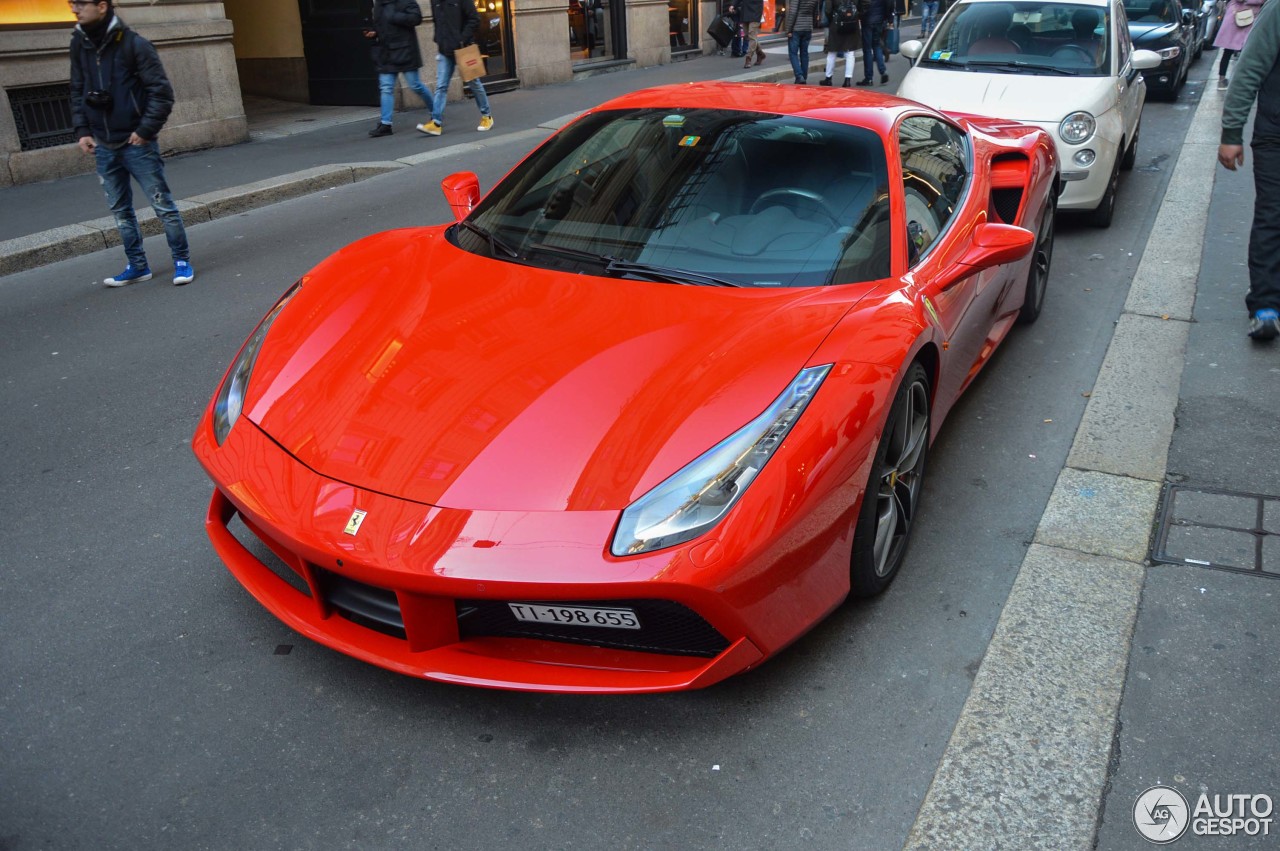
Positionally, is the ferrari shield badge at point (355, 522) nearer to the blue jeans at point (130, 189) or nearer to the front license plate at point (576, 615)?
the front license plate at point (576, 615)

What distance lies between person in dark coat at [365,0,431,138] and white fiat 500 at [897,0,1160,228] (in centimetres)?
587

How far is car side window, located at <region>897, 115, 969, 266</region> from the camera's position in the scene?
3.66 m

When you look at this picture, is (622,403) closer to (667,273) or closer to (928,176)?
(667,273)

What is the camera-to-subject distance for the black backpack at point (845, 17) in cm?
1505

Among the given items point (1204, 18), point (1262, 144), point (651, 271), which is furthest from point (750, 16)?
point (651, 271)

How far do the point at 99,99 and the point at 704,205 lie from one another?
469cm

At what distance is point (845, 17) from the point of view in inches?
598

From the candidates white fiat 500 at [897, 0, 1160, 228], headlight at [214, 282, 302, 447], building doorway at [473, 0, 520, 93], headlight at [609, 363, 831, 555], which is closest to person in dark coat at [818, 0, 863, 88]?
building doorway at [473, 0, 520, 93]

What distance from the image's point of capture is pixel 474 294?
3.38 m

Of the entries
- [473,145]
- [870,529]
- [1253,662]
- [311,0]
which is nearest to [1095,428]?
[1253,662]

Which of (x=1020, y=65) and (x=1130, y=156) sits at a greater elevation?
(x=1020, y=65)

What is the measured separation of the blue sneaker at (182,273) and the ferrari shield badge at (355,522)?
4.99 metres

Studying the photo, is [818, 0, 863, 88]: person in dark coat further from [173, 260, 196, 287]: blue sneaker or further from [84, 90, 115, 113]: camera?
[84, 90, 115, 113]: camera

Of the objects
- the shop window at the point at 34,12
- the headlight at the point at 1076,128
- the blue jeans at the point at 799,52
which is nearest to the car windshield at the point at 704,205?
the headlight at the point at 1076,128
